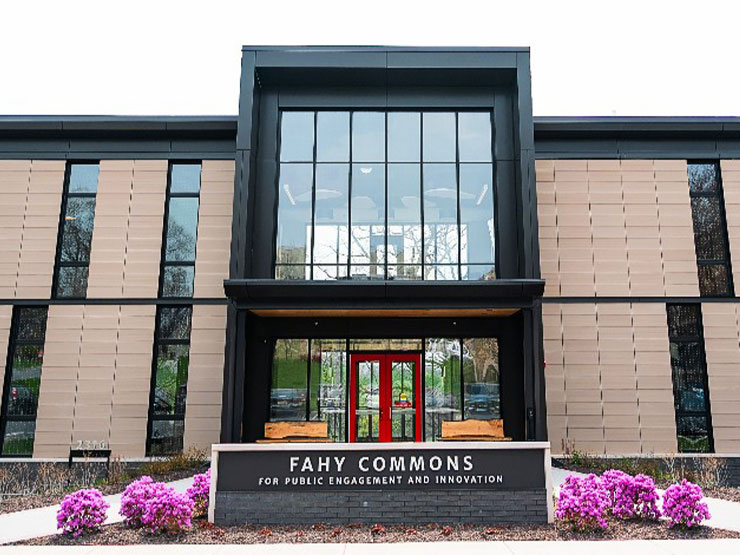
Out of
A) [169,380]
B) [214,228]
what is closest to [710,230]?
[214,228]

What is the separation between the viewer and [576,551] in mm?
6672

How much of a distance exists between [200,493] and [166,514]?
3.60ft

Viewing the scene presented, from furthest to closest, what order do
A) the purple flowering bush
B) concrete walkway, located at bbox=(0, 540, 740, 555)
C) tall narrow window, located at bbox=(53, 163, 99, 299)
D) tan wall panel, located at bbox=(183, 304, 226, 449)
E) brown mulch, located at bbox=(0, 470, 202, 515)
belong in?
1. tall narrow window, located at bbox=(53, 163, 99, 299)
2. tan wall panel, located at bbox=(183, 304, 226, 449)
3. brown mulch, located at bbox=(0, 470, 202, 515)
4. the purple flowering bush
5. concrete walkway, located at bbox=(0, 540, 740, 555)

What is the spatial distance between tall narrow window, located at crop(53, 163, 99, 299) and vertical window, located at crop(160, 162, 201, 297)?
2.17m

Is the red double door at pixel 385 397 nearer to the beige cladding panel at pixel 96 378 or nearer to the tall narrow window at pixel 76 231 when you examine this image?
the beige cladding panel at pixel 96 378

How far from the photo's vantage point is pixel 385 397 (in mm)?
14828

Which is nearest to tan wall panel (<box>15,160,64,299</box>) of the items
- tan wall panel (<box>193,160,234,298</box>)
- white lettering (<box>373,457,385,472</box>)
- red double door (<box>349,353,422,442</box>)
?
tan wall panel (<box>193,160,234,298</box>)

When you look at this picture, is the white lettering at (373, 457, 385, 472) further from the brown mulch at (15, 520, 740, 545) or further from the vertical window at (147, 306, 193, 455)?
the vertical window at (147, 306, 193, 455)

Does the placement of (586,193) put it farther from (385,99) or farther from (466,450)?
(466,450)

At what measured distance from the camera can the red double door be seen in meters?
14.6

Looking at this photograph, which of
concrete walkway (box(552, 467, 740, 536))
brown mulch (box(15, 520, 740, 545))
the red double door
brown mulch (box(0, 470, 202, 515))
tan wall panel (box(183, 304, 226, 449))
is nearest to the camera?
brown mulch (box(15, 520, 740, 545))

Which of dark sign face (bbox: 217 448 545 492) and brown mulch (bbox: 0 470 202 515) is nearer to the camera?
dark sign face (bbox: 217 448 545 492)

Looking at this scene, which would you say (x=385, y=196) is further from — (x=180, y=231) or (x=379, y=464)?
(x=379, y=464)

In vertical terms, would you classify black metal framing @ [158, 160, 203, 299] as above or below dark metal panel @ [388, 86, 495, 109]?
below
